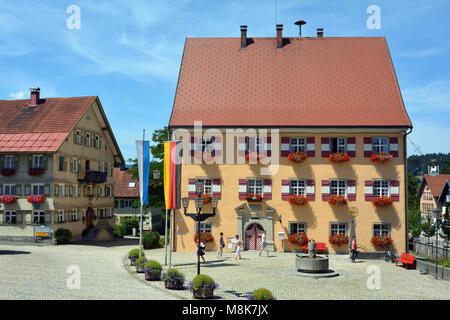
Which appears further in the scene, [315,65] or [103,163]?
[103,163]

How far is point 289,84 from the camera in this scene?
31.3 metres

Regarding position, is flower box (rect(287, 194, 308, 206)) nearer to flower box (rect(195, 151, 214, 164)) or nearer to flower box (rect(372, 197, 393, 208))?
flower box (rect(372, 197, 393, 208))

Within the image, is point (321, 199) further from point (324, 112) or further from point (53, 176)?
point (53, 176)

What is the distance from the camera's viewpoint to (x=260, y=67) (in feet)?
107

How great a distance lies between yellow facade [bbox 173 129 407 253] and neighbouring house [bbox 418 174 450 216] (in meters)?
33.2

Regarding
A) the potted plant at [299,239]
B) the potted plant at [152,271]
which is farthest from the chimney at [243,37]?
the potted plant at [152,271]

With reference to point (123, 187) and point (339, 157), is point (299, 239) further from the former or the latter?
point (123, 187)

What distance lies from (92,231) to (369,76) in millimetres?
24612

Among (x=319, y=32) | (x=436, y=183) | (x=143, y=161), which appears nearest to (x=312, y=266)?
(x=143, y=161)

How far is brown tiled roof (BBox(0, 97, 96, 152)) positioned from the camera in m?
32.1

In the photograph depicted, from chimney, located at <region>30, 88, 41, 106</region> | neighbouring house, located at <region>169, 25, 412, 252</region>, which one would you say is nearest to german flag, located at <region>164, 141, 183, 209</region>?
neighbouring house, located at <region>169, 25, 412, 252</region>

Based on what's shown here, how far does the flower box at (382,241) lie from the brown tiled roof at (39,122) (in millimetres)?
21959

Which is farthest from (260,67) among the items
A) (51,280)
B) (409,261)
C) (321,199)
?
(51,280)

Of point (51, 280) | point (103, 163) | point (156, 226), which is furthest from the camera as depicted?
point (156, 226)
